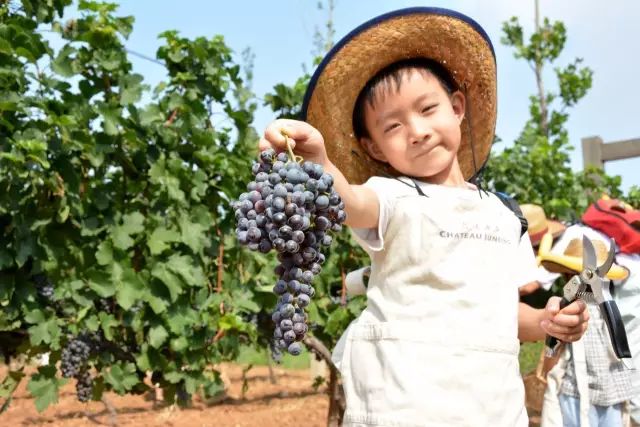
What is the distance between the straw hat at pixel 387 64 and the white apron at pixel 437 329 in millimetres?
Result: 372

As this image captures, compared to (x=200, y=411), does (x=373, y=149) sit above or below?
above

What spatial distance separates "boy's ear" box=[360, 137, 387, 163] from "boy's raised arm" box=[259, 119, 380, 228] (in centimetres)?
35

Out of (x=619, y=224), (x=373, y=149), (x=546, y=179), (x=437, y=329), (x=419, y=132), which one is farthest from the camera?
(x=546, y=179)

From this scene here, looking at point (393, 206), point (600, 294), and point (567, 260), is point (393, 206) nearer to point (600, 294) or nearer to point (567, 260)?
point (600, 294)

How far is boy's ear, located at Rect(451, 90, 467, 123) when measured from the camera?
79.7 inches

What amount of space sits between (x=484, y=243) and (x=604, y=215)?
8.89ft

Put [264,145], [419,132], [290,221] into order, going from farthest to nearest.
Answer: [419,132] < [264,145] < [290,221]

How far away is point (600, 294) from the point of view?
70.3 inches

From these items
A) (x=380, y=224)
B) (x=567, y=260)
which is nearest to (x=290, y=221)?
(x=380, y=224)

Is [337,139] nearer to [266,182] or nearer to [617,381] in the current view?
[266,182]

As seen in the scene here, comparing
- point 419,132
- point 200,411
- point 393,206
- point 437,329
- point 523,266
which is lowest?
point 200,411

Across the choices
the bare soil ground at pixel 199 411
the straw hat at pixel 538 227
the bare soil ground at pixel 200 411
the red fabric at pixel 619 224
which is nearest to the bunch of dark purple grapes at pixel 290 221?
the red fabric at pixel 619 224

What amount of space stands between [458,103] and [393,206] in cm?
48

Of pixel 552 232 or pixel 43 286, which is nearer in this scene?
pixel 43 286
